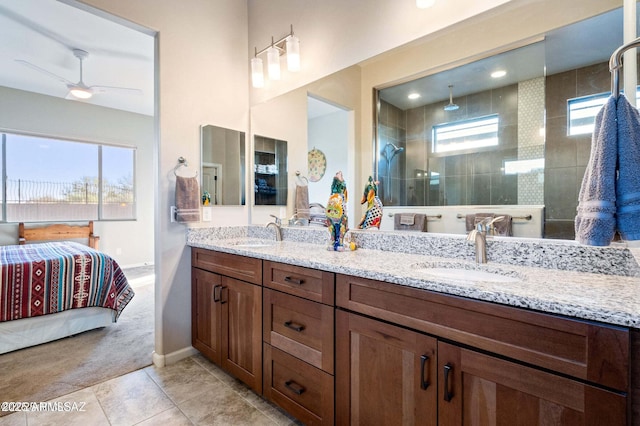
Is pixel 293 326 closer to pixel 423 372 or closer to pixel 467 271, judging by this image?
pixel 423 372

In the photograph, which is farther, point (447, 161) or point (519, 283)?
point (447, 161)

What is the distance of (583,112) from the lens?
4.30 ft

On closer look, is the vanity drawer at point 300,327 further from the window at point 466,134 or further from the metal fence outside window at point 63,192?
the metal fence outside window at point 63,192

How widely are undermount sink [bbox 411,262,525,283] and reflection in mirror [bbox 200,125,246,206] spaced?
175 cm

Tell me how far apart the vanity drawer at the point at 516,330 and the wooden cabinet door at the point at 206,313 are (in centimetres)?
125

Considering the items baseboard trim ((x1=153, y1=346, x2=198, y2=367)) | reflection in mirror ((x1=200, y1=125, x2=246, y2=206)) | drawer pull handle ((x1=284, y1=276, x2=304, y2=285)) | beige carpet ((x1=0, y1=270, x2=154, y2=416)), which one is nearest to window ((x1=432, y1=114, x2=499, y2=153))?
drawer pull handle ((x1=284, y1=276, x2=304, y2=285))

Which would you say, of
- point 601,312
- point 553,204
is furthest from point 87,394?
point 553,204

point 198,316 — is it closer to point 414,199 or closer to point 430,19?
point 414,199

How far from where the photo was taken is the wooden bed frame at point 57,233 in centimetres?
466

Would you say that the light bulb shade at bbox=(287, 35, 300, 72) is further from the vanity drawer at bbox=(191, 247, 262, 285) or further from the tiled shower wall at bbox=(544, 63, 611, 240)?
the tiled shower wall at bbox=(544, 63, 611, 240)

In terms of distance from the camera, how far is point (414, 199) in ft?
6.10

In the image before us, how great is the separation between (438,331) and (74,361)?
8.73 feet

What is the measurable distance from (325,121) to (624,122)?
5.35ft

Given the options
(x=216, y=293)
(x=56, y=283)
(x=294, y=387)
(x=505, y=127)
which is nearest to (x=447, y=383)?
(x=294, y=387)
